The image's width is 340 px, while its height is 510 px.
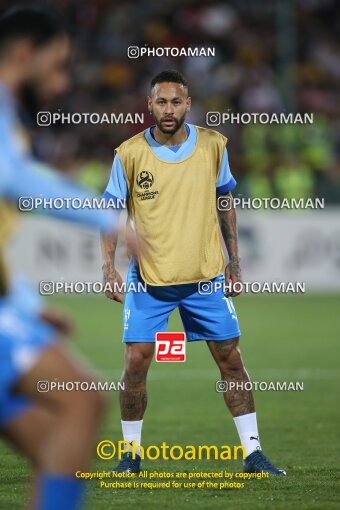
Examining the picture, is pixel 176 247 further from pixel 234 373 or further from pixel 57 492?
pixel 57 492

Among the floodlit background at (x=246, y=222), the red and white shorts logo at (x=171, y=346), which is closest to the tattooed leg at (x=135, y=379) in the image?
the red and white shorts logo at (x=171, y=346)

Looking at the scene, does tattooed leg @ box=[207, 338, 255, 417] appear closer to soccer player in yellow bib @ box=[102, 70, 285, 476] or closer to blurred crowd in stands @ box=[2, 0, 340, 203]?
soccer player in yellow bib @ box=[102, 70, 285, 476]

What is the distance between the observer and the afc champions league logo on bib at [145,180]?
267 inches

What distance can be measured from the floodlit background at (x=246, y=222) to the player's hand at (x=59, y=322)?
7.43 ft

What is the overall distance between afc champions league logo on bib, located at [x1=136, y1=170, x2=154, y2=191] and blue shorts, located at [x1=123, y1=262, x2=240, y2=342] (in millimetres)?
486

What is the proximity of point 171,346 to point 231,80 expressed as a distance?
14510 mm

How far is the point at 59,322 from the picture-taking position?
12.4ft

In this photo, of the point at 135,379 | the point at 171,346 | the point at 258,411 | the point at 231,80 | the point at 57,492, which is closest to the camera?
the point at 57,492

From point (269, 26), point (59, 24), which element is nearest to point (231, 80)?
point (269, 26)

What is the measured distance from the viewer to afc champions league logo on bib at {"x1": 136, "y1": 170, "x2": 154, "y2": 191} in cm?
677

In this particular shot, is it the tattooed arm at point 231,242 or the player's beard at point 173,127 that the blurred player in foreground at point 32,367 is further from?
the tattooed arm at point 231,242

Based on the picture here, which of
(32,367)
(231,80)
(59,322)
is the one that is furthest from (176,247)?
(231,80)

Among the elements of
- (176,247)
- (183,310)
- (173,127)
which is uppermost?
(173,127)

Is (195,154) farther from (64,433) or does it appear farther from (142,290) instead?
(64,433)
